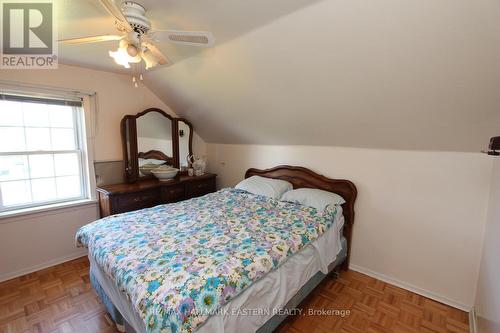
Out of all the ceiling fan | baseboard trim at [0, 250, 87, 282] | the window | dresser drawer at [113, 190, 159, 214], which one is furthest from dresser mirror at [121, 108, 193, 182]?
the ceiling fan

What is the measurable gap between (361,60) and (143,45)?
151 centimetres

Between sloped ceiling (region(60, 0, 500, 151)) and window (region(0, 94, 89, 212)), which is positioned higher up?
sloped ceiling (region(60, 0, 500, 151))

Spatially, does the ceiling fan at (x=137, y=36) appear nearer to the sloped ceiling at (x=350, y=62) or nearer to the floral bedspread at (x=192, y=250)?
the sloped ceiling at (x=350, y=62)

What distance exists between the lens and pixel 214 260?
142cm

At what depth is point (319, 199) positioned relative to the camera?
2395 mm

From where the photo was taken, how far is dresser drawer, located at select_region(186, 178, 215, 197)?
3.42 m

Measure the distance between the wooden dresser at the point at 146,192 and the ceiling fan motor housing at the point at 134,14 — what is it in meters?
1.87

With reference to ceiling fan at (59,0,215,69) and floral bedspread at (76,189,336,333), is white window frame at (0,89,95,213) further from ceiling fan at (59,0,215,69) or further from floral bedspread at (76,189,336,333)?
ceiling fan at (59,0,215,69)

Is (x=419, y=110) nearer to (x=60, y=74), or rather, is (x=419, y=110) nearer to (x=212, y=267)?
(x=212, y=267)

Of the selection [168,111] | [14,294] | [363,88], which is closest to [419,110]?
[363,88]

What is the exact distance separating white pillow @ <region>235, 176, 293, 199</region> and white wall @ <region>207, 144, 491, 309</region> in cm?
A: 48

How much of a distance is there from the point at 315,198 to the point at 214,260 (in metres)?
1.37

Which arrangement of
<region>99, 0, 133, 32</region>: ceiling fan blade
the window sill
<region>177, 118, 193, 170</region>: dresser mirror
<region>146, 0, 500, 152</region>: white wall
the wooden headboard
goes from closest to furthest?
1. <region>99, 0, 133, 32</region>: ceiling fan blade
2. <region>146, 0, 500, 152</region>: white wall
3. the window sill
4. the wooden headboard
5. <region>177, 118, 193, 170</region>: dresser mirror

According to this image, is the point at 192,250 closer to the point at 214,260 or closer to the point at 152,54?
the point at 214,260
